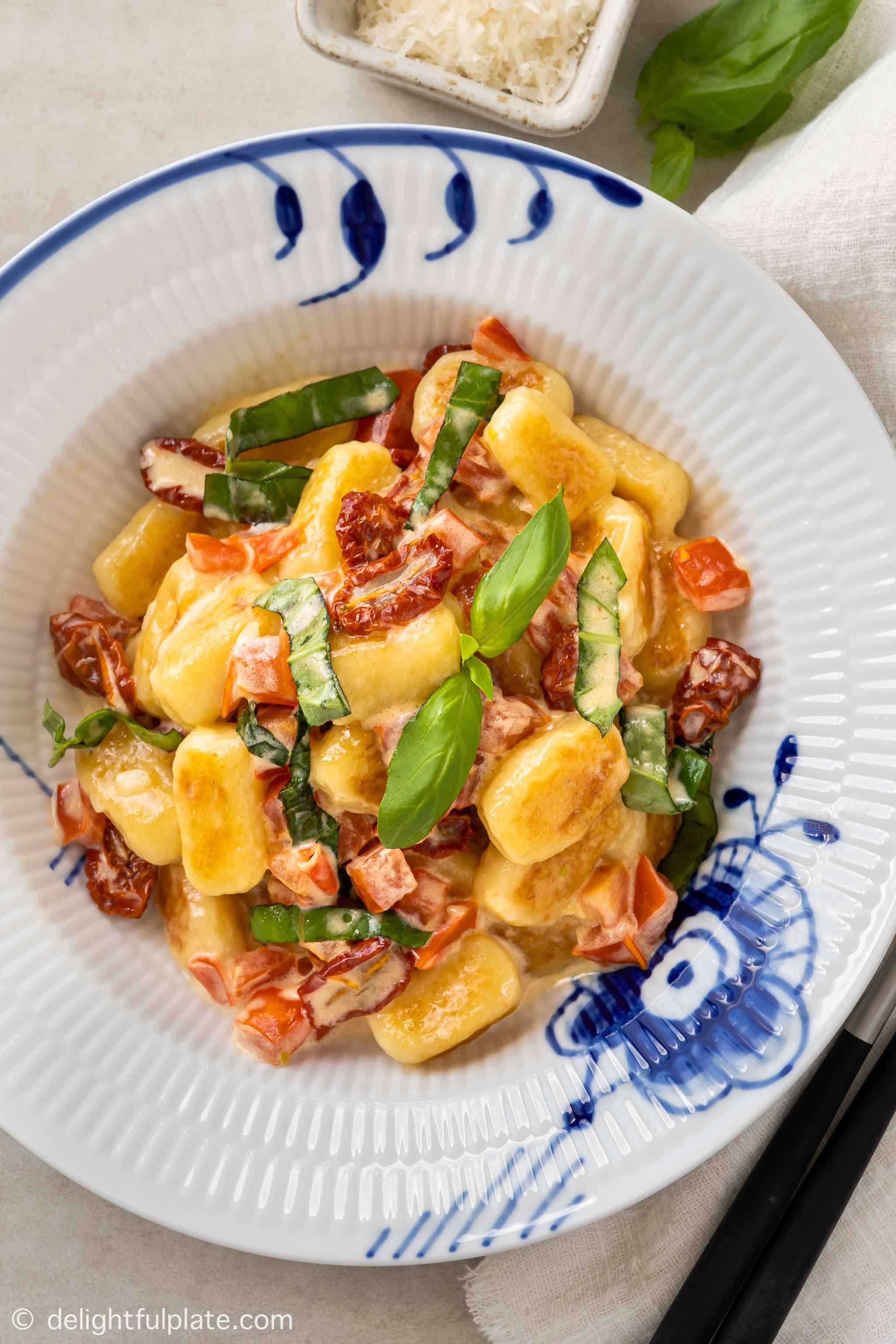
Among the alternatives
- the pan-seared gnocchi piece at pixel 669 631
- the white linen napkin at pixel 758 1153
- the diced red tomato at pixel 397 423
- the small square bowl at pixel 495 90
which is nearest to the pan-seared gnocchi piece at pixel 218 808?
the diced red tomato at pixel 397 423

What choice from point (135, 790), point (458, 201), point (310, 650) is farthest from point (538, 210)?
point (135, 790)

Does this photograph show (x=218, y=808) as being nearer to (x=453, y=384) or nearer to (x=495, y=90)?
(x=453, y=384)

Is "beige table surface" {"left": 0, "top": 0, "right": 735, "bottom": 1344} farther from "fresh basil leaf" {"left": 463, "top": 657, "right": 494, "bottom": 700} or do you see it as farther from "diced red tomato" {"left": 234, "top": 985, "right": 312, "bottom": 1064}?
"fresh basil leaf" {"left": 463, "top": 657, "right": 494, "bottom": 700}

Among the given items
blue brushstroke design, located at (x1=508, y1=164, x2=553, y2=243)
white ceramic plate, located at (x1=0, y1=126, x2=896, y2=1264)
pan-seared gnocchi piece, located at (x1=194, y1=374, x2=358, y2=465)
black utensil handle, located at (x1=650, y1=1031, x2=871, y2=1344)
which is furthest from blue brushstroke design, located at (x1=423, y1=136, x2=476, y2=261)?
black utensil handle, located at (x1=650, y1=1031, x2=871, y2=1344)

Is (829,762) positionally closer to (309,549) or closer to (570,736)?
(570,736)

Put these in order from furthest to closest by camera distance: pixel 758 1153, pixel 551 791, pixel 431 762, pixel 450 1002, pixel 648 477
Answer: pixel 758 1153 < pixel 648 477 < pixel 450 1002 < pixel 551 791 < pixel 431 762

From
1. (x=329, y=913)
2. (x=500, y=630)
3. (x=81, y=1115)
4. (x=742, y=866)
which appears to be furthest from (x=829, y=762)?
(x=81, y=1115)

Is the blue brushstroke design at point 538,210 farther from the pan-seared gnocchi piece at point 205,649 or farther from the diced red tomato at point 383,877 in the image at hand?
the diced red tomato at point 383,877
